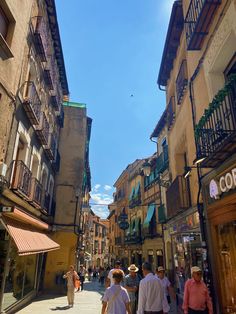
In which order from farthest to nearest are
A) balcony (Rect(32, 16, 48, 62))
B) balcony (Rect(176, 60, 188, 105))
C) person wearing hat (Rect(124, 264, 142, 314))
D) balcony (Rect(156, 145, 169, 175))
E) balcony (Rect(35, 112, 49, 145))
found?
1. balcony (Rect(156, 145, 169, 175))
2. balcony (Rect(35, 112, 49, 145))
3. balcony (Rect(32, 16, 48, 62))
4. balcony (Rect(176, 60, 188, 105))
5. person wearing hat (Rect(124, 264, 142, 314))

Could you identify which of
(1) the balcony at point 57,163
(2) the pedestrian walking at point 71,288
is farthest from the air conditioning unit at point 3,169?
(1) the balcony at point 57,163

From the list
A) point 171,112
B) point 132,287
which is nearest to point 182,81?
point 171,112

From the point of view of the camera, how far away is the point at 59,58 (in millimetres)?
17125

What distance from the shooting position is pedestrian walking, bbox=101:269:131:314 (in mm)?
5160

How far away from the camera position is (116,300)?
5.21m

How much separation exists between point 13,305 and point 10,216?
3850 mm

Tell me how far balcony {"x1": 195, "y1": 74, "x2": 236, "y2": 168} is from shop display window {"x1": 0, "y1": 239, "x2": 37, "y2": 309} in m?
7.38

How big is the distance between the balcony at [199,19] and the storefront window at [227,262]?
532cm

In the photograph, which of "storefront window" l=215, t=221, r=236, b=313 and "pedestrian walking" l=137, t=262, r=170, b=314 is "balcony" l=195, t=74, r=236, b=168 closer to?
"storefront window" l=215, t=221, r=236, b=313

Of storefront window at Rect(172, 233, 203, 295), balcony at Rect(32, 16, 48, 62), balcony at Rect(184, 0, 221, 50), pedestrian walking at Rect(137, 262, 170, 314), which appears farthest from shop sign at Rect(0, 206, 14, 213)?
balcony at Rect(184, 0, 221, 50)

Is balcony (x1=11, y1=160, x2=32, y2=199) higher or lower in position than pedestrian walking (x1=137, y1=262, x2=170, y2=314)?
higher

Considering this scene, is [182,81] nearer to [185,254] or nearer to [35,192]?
[185,254]

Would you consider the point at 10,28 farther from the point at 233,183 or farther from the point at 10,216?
the point at 233,183

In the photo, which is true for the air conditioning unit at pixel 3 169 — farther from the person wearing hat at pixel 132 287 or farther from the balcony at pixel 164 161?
the balcony at pixel 164 161
